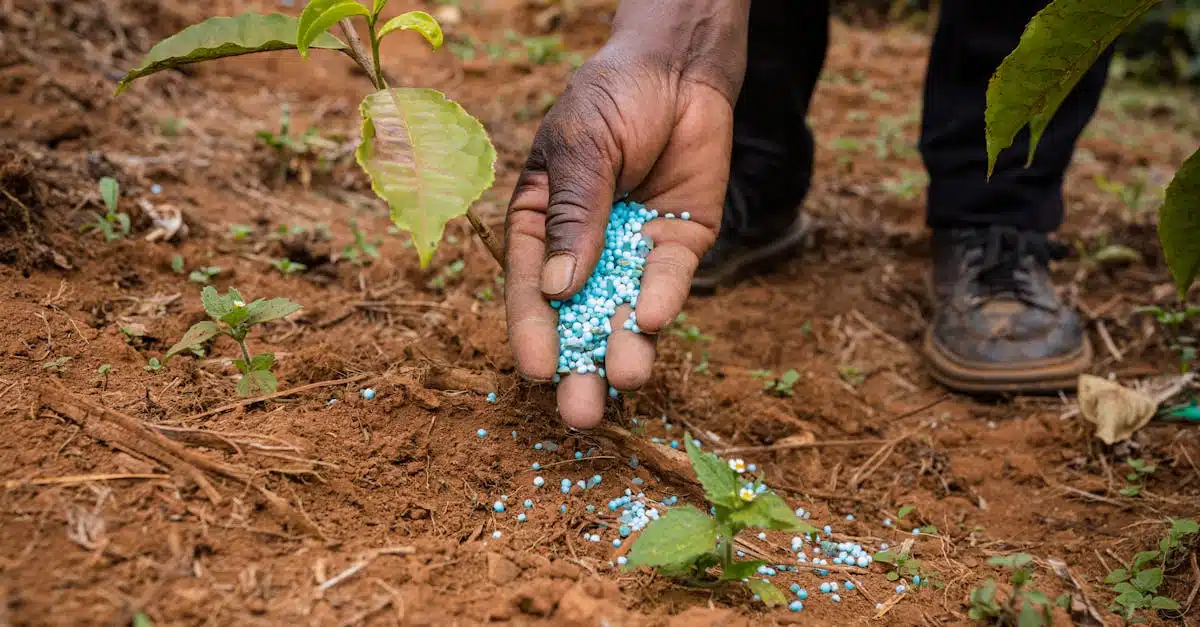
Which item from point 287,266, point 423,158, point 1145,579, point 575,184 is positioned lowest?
point 1145,579

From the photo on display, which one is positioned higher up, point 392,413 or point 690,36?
point 690,36

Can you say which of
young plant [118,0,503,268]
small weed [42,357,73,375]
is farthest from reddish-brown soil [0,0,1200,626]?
young plant [118,0,503,268]

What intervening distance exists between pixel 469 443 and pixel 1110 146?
166 inches

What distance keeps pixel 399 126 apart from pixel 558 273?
1.50ft

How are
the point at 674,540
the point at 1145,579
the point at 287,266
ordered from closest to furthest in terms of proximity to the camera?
the point at 674,540 < the point at 1145,579 < the point at 287,266

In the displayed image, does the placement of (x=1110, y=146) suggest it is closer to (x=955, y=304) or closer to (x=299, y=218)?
(x=955, y=304)

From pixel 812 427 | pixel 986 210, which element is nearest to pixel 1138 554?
pixel 812 427

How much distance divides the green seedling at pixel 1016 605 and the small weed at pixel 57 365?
171cm

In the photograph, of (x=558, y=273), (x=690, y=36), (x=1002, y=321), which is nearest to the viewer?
(x=558, y=273)

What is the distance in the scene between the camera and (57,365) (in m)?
1.63

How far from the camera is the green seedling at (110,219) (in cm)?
217

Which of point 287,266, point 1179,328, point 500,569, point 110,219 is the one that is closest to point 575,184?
point 500,569

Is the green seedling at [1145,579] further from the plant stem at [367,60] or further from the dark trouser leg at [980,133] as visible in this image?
the plant stem at [367,60]

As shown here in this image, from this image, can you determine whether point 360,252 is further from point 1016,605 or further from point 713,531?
point 1016,605
